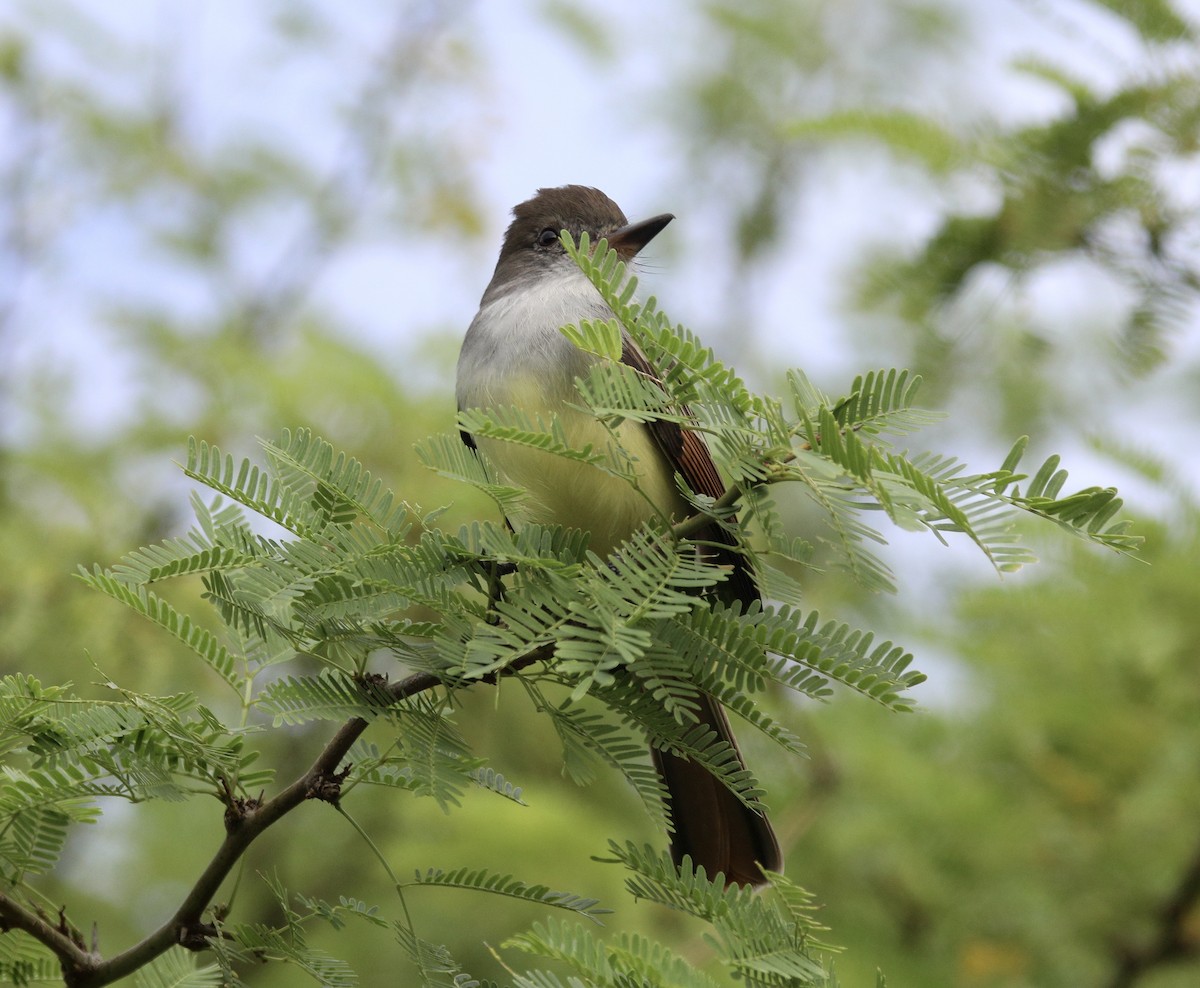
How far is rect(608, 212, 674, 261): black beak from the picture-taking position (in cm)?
392

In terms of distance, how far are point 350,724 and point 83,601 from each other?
305cm

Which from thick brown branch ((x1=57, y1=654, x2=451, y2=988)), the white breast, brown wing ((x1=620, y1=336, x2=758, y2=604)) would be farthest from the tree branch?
the white breast

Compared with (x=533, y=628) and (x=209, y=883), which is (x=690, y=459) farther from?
(x=209, y=883)

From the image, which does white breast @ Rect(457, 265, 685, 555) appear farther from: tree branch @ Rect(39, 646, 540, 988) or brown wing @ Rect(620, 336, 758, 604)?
tree branch @ Rect(39, 646, 540, 988)

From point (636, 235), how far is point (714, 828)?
5.94 ft

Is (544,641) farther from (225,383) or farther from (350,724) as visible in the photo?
(225,383)

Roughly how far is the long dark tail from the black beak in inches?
63.0

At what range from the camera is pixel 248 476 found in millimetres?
2162

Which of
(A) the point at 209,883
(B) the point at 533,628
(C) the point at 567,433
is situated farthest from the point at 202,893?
(C) the point at 567,433

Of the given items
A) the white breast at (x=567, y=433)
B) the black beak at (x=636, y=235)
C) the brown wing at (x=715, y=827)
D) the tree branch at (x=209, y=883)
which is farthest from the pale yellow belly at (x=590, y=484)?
the tree branch at (x=209, y=883)

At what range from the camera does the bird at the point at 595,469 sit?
10.0 ft

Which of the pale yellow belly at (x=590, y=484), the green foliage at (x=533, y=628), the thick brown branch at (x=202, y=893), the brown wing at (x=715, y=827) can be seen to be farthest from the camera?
the pale yellow belly at (x=590, y=484)

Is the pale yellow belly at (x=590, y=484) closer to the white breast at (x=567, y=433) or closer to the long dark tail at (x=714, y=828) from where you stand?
the white breast at (x=567, y=433)

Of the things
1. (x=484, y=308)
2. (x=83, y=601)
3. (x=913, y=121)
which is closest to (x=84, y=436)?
(x=83, y=601)
